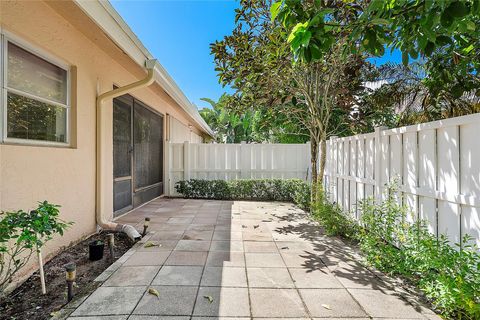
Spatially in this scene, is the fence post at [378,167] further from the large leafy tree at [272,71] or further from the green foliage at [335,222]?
the large leafy tree at [272,71]

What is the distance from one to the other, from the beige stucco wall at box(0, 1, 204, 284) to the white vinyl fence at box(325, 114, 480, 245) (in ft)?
14.4

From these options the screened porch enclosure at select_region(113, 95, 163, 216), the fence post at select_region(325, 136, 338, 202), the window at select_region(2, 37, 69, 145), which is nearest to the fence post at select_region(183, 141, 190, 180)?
the screened porch enclosure at select_region(113, 95, 163, 216)

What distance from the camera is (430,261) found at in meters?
2.22

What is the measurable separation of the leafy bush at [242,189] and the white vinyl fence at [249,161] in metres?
0.51

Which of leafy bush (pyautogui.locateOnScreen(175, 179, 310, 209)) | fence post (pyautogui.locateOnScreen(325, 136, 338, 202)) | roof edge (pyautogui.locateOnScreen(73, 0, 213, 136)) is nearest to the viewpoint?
roof edge (pyautogui.locateOnScreen(73, 0, 213, 136))

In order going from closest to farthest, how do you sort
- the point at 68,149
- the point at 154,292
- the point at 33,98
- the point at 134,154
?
the point at 154,292, the point at 33,98, the point at 68,149, the point at 134,154

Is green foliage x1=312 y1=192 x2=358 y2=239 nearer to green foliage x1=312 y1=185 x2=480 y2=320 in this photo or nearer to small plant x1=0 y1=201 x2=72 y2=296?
green foliage x1=312 y1=185 x2=480 y2=320

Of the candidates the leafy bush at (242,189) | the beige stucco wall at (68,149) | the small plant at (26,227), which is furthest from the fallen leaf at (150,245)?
the leafy bush at (242,189)

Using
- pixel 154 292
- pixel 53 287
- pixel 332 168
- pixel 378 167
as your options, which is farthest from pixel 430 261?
pixel 332 168

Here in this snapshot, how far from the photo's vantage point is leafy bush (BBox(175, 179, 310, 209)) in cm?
781

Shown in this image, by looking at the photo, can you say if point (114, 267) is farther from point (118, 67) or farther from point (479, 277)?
point (118, 67)

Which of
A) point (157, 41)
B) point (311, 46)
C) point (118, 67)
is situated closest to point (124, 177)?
point (118, 67)

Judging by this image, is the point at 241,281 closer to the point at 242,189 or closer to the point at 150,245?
the point at 150,245

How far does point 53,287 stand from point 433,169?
4.18 meters
